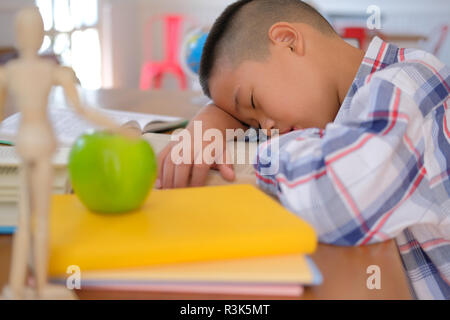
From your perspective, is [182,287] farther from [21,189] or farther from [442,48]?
[442,48]

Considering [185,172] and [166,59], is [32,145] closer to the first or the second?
[185,172]

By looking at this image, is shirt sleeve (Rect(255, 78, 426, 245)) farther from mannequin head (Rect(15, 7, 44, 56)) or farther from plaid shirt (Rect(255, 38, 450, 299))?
mannequin head (Rect(15, 7, 44, 56))

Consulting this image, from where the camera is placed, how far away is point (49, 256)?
0.39m

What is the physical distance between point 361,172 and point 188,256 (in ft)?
0.78

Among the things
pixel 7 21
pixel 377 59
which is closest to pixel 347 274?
pixel 377 59

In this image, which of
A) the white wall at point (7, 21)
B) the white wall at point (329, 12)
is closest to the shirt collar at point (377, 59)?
the white wall at point (7, 21)

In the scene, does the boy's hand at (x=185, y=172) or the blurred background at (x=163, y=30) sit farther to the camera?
the blurred background at (x=163, y=30)

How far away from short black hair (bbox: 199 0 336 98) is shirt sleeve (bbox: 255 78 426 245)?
1.29 feet

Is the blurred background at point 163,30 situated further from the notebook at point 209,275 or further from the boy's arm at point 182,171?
the notebook at point 209,275

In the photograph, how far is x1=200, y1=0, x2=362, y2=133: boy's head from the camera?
94 centimetres

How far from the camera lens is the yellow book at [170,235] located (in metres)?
0.40

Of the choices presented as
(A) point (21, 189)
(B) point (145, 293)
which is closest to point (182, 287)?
(B) point (145, 293)

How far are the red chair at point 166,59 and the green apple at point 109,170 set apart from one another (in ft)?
12.2

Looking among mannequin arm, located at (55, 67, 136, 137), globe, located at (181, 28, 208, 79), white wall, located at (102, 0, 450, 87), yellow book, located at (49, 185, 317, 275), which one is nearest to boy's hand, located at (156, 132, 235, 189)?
yellow book, located at (49, 185, 317, 275)
